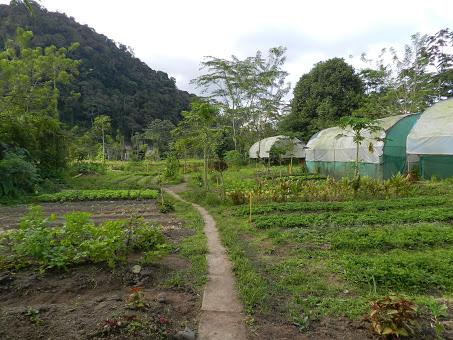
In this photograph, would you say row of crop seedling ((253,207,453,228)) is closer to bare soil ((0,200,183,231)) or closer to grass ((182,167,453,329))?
grass ((182,167,453,329))

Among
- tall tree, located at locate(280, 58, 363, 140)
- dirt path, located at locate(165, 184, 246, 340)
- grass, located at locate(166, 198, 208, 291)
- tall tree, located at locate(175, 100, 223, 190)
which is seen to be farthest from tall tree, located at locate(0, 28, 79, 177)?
tall tree, located at locate(280, 58, 363, 140)

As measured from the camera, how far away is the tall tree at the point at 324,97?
31.0 metres

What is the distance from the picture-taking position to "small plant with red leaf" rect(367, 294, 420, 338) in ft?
10.7

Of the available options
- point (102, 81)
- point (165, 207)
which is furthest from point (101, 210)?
point (102, 81)

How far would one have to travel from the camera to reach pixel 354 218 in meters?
8.73

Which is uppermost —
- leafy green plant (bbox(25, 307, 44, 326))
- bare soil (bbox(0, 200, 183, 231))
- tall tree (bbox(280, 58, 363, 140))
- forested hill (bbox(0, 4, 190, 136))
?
forested hill (bbox(0, 4, 190, 136))

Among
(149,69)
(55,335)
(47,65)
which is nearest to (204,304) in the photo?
(55,335)

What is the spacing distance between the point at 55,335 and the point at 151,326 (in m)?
0.92

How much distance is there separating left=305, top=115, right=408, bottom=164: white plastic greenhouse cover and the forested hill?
132 feet

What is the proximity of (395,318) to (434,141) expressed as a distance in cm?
1505

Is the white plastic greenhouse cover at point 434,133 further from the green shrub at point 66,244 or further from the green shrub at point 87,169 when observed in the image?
the green shrub at point 87,169

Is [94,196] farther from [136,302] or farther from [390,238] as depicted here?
[390,238]

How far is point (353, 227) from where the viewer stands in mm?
7953

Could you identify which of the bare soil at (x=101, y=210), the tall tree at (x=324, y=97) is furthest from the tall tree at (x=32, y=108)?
the tall tree at (x=324, y=97)
